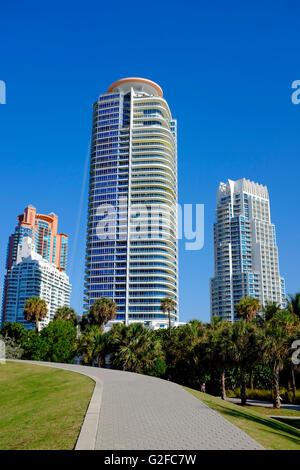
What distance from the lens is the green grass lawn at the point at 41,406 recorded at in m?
12.6

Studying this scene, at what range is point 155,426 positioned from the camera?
43.4ft

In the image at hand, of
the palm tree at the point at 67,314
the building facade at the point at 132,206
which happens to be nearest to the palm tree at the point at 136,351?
the palm tree at the point at 67,314

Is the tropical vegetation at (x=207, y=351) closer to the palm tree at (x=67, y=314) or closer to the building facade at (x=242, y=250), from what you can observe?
the palm tree at (x=67, y=314)

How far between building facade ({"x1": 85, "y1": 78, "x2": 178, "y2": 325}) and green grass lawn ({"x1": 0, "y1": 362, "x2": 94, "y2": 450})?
262ft

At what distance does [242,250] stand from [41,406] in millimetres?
162886

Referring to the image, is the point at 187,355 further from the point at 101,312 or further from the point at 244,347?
the point at 101,312

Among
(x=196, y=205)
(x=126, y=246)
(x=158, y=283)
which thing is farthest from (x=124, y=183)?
(x=196, y=205)

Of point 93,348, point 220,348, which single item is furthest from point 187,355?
point 93,348

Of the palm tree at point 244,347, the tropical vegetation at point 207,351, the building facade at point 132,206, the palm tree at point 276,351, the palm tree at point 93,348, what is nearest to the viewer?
the palm tree at point 276,351

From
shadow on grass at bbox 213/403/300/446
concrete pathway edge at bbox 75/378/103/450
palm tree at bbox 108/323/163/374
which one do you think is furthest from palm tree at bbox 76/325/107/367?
shadow on grass at bbox 213/403/300/446

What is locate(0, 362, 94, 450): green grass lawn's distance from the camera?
41.2ft

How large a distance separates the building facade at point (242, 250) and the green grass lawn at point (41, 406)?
5630 inches

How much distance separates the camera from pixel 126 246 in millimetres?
120750
